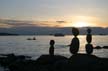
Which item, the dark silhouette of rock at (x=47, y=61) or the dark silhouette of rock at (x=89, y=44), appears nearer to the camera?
the dark silhouette of rock at (x=89, y=44)

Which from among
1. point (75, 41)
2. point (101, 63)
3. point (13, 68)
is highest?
point (75, 41)

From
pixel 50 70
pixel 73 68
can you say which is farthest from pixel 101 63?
pixel 50 70

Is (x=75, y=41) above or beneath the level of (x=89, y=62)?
above

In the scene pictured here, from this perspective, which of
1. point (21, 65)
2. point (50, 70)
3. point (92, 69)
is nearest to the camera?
point (92, 69)

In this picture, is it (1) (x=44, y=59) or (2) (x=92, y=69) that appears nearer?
(2) (x=92, y=69)

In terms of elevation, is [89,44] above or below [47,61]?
above

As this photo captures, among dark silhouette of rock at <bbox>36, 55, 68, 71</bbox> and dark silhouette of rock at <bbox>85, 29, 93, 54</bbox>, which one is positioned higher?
dark silhouette of rock at <bbox>85, 29, 93, 54</bbox>

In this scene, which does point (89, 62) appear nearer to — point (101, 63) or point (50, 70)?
point (101, 63)

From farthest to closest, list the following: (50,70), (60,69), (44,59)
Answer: (44,59)
(50,70)
(60,69)

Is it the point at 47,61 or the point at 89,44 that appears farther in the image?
the point at 47,61

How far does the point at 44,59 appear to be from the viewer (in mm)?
30750

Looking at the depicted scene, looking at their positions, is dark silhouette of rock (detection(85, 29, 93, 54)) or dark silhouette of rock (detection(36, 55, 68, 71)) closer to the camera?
dark silhouette of rock (detection(85, 29, 93, 54))

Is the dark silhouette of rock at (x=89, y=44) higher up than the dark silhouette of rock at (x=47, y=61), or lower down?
higher up

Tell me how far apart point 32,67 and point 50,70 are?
14.1 feet
